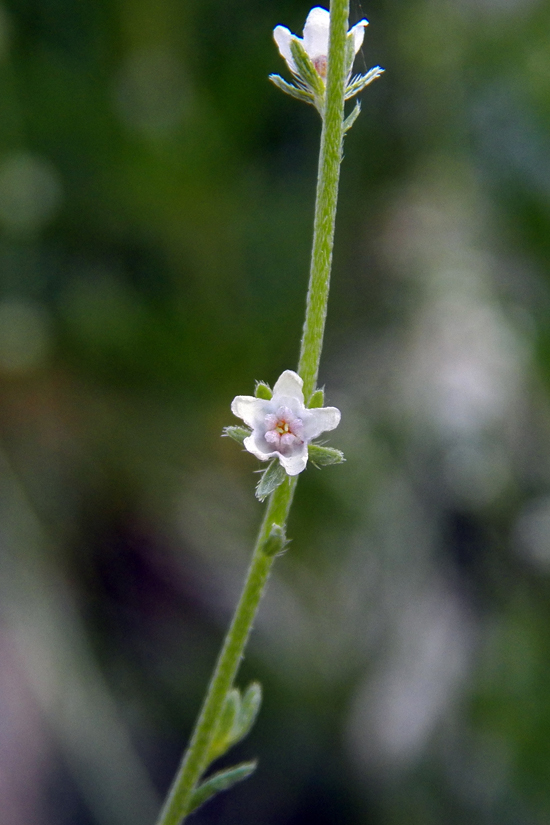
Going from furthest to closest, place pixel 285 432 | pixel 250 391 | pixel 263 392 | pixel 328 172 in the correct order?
pixel 250 391, pixel 263 392, pixel 285 432, pixel 328 172

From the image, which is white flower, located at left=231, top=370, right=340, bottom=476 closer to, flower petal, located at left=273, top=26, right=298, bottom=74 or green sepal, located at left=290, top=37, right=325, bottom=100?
green sepal, located at left=290, top=37, right=325, bottom=100

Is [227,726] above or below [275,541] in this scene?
below

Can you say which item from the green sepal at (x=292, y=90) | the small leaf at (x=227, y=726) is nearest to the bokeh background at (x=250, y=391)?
the small leaf at (x=227, y=726)

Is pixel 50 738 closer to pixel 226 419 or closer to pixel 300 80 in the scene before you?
pixel 226 419

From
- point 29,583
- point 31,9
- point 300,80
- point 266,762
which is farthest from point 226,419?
point 300,80

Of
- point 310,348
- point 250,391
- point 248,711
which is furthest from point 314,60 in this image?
point 250,391

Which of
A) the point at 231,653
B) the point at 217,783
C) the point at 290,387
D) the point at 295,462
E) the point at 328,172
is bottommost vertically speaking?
the point at 217,783

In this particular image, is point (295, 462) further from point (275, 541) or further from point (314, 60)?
point (314, 60)

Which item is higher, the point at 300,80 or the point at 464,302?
the point at 300,80
